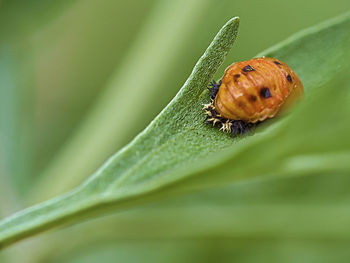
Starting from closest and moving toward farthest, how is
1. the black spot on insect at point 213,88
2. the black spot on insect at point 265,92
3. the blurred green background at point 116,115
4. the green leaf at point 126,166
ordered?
the green leaf at point 126,166 → the black spot on insect at point 213,88 → the black spot on insect at point 265,92 → the blurred green background at point 116,115

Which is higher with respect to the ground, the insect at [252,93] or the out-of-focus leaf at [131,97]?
the out-of-focus leaf at [131,97]

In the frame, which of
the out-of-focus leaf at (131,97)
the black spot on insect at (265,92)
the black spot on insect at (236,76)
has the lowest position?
the black spot on insect at (265,92)

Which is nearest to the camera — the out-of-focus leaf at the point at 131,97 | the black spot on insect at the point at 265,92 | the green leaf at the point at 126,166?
the green leaf at the point at 126,166

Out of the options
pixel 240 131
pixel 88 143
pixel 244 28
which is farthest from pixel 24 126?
pixel 240 131

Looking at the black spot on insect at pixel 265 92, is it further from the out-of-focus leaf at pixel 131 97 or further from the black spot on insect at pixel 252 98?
the out-of-focus leaf at pixel 131 97

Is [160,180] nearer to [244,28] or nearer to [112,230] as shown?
[112,230]

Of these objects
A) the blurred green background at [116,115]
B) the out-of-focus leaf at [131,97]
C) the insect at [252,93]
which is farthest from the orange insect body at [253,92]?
the out-of-focus leaf at [131,97]
